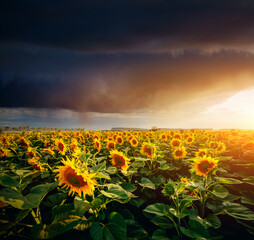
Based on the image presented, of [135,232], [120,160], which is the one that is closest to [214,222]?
[135,232]

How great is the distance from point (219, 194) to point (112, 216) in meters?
1.69

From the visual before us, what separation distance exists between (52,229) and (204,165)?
283 centimetres

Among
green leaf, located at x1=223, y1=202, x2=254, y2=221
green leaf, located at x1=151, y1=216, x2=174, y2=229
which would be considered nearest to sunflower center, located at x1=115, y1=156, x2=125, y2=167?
green leaf, located at x1=151, y1=216, x2=174, y2=229

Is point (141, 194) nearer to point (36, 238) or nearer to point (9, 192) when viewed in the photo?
point (36, 238)

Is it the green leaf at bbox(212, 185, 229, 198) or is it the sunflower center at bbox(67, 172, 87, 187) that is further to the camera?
the green leaf at bbox(212, 185, 229, 198)

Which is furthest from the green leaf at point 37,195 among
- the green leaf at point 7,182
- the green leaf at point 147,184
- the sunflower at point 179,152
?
the sunflower at point 179,152

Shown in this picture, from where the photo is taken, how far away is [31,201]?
140 cm

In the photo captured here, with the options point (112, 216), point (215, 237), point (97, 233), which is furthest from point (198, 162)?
point (97, 233)

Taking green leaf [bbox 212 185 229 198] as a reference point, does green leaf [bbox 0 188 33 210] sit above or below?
above

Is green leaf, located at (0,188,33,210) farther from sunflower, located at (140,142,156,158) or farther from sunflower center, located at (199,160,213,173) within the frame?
sunflower center, located at (199,160,213,173)

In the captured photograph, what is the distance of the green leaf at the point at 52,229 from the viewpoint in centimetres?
137

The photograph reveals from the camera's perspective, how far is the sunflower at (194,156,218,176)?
3.04 m

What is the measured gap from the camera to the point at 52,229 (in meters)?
1.43

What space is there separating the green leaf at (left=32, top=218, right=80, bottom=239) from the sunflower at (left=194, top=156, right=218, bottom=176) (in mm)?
2509
